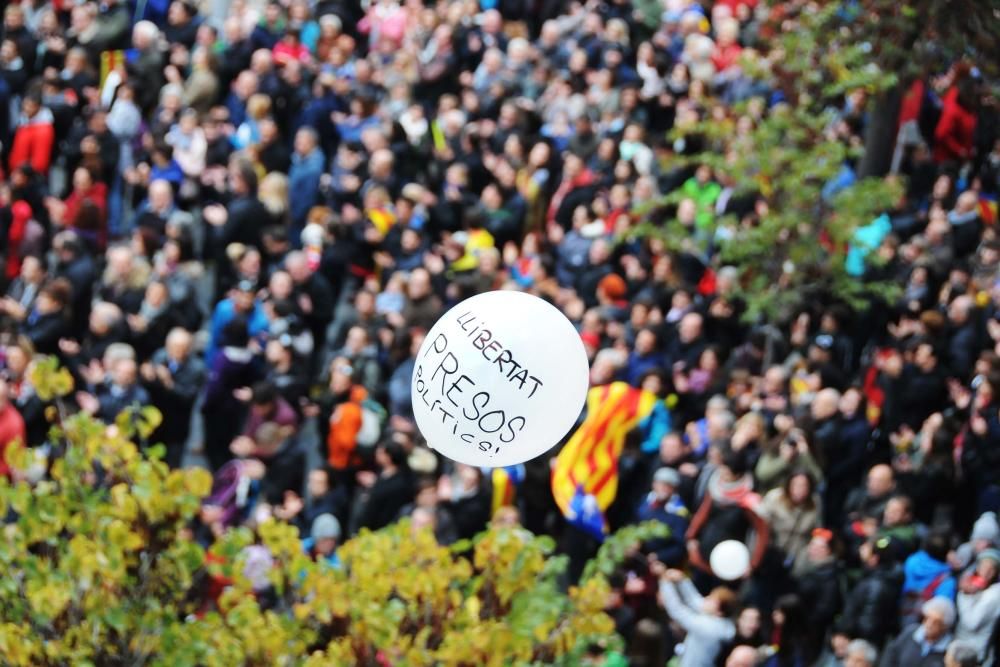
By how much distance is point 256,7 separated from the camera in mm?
19312

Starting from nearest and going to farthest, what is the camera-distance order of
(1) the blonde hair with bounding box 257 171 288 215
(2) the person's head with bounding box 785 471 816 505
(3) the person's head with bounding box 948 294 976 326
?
(2) the person's head with bounding box 785 471 816 505 < (3) the person's head with bounding box 948 294 976 326 < (1) the blonde hair with bounding box 257 171 288 215

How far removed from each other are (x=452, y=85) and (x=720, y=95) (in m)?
2.99

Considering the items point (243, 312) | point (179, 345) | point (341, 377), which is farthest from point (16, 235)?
point (341, 377)

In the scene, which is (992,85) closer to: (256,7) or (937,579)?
(937,579)

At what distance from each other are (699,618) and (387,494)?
2.51m

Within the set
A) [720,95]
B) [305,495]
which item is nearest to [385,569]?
[305,495]

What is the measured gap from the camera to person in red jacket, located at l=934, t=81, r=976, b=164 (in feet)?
50.0

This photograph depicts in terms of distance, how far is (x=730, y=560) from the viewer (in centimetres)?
1012

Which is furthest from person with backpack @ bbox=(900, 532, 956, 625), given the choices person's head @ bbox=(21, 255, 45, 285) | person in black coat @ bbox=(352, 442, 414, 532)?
person's head @ bbox=(21, 255, 45, 285)

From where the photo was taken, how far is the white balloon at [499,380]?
6719mm

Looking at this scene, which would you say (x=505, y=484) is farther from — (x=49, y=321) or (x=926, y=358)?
(x=49, y=321)

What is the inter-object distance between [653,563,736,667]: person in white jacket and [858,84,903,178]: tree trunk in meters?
6.22

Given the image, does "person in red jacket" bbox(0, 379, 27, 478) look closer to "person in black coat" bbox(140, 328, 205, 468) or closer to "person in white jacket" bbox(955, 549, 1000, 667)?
"person in black coat" bbox(140, 328, 205, 468)

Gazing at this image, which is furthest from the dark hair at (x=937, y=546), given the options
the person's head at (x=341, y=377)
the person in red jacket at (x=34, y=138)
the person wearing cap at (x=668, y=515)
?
the person in red jacket at (x=34, y=138)
